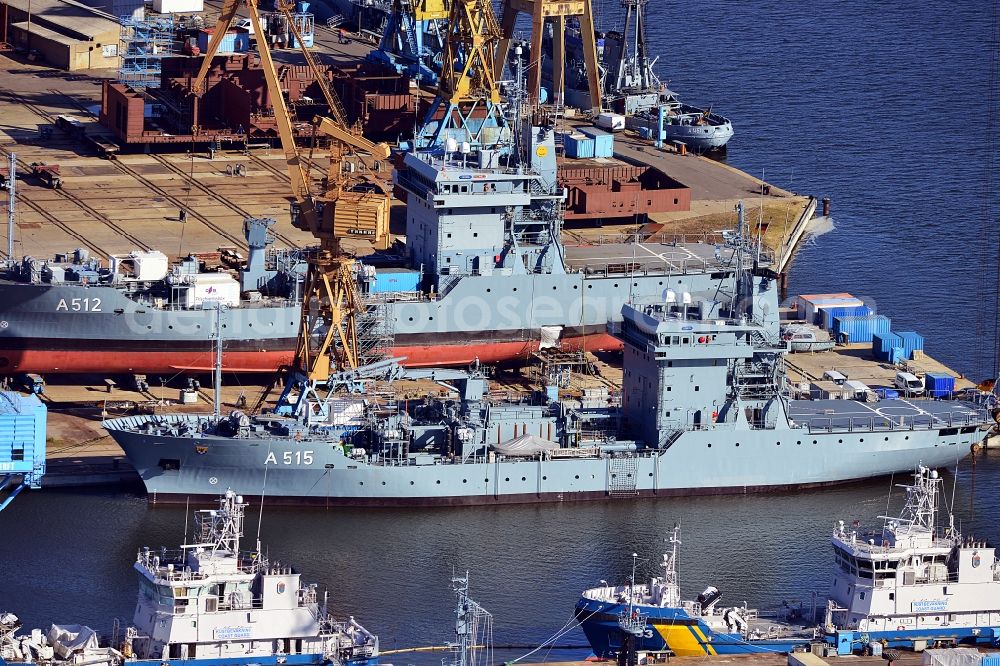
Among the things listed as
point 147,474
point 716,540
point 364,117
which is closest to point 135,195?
point 364,117

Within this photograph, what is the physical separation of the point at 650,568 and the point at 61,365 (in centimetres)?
2148

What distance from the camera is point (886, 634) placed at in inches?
2176

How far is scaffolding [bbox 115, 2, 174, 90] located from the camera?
353 ft

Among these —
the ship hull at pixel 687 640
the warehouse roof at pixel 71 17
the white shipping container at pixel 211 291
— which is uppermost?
the warehouse roof at pixel 71 17

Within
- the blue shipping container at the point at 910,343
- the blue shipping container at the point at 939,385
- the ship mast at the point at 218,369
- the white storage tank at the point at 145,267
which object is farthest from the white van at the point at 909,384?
the white storage tank at the point at 145,267

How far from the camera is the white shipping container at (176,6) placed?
4749 inches

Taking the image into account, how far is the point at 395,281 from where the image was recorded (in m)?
77.7

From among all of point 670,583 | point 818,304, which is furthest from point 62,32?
point 670,583

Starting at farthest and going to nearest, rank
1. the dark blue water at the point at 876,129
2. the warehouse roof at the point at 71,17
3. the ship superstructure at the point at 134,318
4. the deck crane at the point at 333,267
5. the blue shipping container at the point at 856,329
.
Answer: the warehouse roof at the point at 71,17, the dark blue water at the point at 876,129, the blue shipping container at the point at 856,329, the ship superstructure at the point at 134,318, the deck crane at the point at 333,267

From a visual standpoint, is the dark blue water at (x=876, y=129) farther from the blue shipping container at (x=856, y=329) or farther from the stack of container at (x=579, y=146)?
the stack of container at (x=579, y=146)

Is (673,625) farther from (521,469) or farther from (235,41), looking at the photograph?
(235,41)

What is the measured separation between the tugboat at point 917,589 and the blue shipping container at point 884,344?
887 inches

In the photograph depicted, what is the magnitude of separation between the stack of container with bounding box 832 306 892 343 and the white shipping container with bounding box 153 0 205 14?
50.9m

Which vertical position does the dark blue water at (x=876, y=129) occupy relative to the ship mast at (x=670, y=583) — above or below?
above
